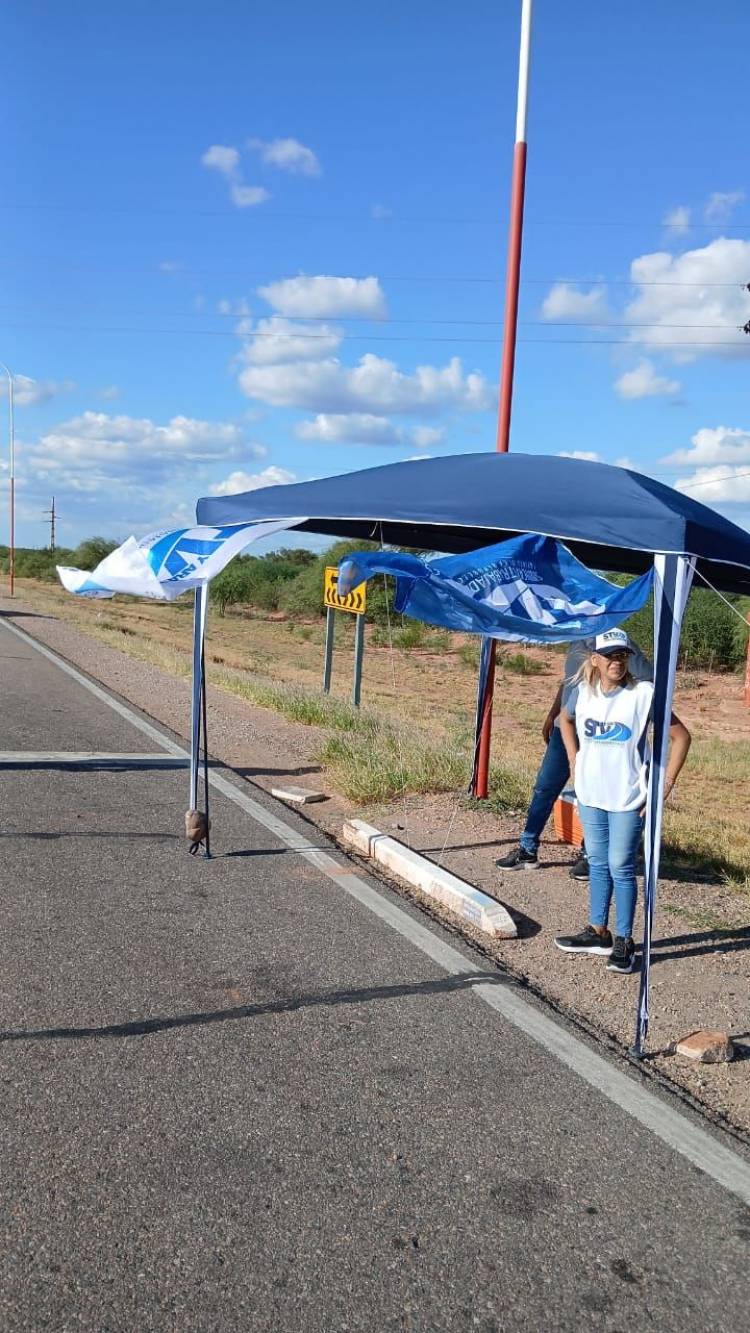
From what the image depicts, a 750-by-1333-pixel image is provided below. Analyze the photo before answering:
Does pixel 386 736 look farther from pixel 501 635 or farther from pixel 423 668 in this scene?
pixel 423 668

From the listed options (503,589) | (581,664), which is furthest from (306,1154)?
(581,664)

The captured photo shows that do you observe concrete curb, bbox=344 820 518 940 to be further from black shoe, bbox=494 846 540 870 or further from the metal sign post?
the metal sign post

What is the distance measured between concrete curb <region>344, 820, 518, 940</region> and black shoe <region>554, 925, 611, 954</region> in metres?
0.29

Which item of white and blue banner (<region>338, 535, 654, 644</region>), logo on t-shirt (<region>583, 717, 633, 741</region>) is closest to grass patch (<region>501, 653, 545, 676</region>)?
white and blue banner (<region>338, 535, 654, 644</region>)

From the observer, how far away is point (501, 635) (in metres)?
6.29

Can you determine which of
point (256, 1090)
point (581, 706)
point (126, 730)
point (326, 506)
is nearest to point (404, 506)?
point (326, 506)

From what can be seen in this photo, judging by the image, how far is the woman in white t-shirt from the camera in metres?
5.43

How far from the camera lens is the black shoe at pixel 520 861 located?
23.3ft

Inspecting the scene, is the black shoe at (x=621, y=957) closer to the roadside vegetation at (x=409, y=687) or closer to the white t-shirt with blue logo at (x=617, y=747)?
the white t-shirt with blue logo at (x=617, y=747)

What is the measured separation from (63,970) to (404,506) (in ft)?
10.5

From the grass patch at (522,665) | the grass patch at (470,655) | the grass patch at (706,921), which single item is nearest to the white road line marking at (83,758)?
the grass patch at (706,921)

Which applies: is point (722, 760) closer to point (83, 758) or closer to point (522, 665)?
point (83, 758)

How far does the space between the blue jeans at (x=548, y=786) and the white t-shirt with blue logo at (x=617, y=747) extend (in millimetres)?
1392

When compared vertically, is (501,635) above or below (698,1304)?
above
